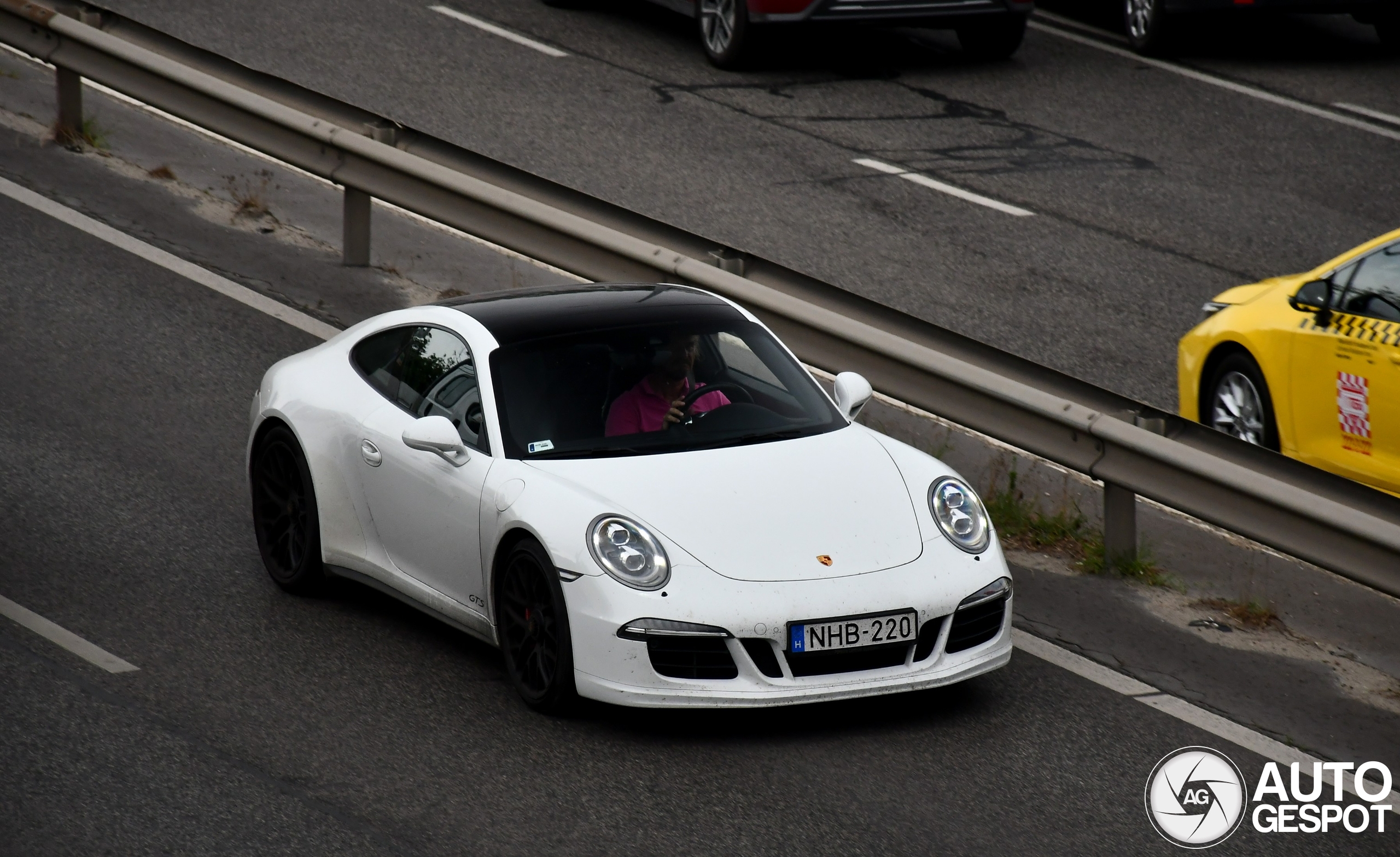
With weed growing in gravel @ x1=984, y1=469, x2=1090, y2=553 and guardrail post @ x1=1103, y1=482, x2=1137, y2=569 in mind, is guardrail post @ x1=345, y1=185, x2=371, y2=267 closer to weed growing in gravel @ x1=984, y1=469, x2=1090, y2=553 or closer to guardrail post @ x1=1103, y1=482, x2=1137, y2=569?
weed growing in gravel @ x1=984, y1=469, x2=1090, y2=553

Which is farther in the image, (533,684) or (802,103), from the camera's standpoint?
(802,103)

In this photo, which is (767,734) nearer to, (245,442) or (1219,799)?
(1219,799)

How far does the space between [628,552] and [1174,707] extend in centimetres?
207

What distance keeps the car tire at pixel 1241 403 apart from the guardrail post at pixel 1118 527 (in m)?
1.57

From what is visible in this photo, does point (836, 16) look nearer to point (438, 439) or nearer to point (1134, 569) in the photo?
point (1134, 569)

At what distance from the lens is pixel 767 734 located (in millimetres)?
6707

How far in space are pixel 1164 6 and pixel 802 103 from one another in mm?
3769

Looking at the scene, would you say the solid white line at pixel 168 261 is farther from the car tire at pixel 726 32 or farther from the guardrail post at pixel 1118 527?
the car tire at pixel 726 32

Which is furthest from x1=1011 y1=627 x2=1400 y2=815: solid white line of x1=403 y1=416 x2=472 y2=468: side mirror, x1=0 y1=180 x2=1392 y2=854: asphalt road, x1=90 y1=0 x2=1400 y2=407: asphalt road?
x1=90 y1=0 x2=1400 y2=407: asphalt road

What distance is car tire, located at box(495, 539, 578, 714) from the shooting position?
6.65 metres

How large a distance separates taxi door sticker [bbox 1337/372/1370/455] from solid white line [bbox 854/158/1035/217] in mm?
4821

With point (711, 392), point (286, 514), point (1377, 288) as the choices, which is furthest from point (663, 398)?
point (1377, 288)

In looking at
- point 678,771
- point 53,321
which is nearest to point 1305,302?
point 678,771

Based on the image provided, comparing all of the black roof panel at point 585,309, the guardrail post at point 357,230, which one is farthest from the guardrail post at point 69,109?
the black roof panel at point 585,309
